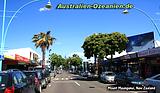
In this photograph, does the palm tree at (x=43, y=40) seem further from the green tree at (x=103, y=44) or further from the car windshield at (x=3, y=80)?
the car windshield at (x=3, y=80)

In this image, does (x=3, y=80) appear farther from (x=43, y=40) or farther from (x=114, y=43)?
(x=43, y=40)

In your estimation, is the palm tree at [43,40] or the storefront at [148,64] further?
the palm tree at [43,40]

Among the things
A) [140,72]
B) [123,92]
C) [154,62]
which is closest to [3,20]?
[123,92]

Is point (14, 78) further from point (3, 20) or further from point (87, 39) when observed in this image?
point (87, 39)

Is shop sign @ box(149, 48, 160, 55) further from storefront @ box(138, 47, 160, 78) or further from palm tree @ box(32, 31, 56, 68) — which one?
palm tree @ box(32, 31, 56, 68)

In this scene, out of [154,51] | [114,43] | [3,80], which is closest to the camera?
[3,80]

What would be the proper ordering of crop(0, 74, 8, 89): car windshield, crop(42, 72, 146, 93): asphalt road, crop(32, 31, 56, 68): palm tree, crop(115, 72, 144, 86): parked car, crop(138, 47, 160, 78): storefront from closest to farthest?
crop(0, 74, 8, 89): car windshield, crop(42, 72, 146, 93): asphalt road, crop(115, 72, 144, 86): parked car, crop(138, 47, 160, 78): storefront, crop(32, 31, 56, 68): palm tree

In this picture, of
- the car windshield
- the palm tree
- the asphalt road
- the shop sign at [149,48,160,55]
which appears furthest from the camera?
the palm tree

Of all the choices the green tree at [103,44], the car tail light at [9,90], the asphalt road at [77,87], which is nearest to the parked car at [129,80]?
the asphalt road at [77,87]

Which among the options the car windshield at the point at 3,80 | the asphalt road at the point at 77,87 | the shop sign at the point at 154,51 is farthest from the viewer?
the shop sign at the point at 154,51

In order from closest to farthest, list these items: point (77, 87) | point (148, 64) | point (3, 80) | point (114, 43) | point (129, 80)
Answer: point (3, 80) < point (129, 80) < point (77, 87) < point (148, 64) < point (114, 43)

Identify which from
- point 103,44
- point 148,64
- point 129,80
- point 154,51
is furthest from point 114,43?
point 129,80

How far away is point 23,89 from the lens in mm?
13945

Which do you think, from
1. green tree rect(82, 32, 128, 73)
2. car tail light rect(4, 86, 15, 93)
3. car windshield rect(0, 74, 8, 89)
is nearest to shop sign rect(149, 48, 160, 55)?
green tree rect(82, 32, 128, 73)
